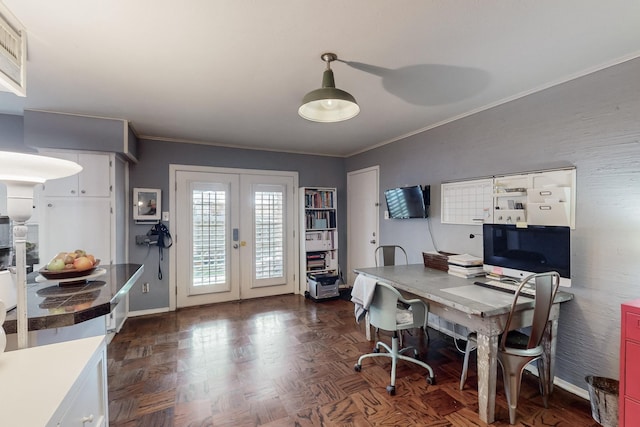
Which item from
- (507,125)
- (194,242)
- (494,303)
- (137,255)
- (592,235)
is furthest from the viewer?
(194,242)

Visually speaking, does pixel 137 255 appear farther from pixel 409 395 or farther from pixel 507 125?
pixel 507 125

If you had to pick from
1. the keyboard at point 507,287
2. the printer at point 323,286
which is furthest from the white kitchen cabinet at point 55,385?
the printer at point 323,286

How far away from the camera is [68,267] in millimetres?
1604

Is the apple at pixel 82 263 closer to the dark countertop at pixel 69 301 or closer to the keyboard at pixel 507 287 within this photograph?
the dark countertop at pixel 69 301

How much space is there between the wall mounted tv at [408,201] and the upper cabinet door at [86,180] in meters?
3.39

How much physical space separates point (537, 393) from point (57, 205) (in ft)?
15.4

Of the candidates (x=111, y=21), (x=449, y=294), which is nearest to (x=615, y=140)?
(x=449, y=294)

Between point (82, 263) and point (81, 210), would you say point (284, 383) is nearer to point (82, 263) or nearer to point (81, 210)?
point (82, 263)

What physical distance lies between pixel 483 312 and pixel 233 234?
3549mm

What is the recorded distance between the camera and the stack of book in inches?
106

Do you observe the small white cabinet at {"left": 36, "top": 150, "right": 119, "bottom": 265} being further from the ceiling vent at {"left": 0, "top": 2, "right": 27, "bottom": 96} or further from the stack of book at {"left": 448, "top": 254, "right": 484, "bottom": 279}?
the stack of book at {"left": 448, "top": 254, "right": 484, "bottom": 279}

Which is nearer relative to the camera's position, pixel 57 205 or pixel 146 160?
pixel 57 205

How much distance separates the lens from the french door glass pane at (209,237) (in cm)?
426

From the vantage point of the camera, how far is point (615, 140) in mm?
2016
